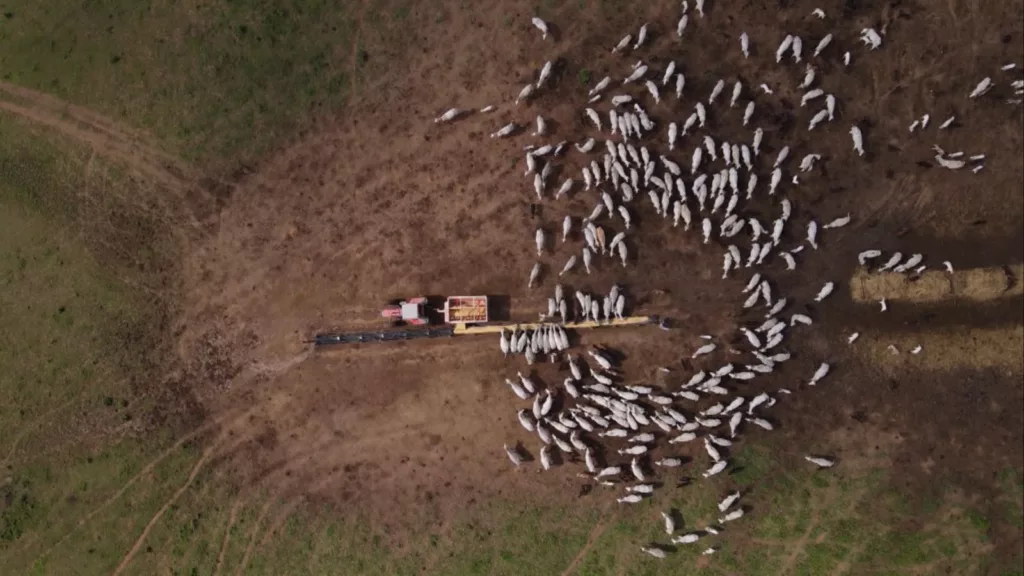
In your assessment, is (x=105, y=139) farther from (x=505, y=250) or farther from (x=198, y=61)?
(x=505, y=250)

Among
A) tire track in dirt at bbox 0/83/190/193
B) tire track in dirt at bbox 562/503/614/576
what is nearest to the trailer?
tire track in dirt at bbox 562/503/614/576

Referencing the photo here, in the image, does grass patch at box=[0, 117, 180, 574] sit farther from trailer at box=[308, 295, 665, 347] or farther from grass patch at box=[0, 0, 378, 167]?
trailer at box=[308, 295, 665, 347]

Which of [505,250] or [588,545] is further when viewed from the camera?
[505,250]

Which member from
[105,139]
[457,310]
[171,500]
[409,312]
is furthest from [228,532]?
[105,139]

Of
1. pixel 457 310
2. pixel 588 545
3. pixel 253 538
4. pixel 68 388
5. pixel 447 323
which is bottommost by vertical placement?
pixel 588 545

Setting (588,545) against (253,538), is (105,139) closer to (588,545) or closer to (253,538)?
(253,538)

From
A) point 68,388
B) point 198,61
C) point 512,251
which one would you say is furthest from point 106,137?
point 512,251

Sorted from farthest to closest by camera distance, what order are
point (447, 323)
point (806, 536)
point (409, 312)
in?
1. point (447, 323)
2. point (806, 536)
3. point (409, 312)

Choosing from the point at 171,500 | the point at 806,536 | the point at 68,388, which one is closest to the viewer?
the point at 806,536

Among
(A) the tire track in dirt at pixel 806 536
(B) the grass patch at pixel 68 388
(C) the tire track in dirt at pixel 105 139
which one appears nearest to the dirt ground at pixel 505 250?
(A) the tire track in dirt at pixel 806 536

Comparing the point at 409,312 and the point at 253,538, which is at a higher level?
the point at 409,312
